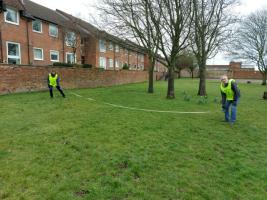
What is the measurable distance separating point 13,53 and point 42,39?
15.1ft

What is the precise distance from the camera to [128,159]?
14.8 feet

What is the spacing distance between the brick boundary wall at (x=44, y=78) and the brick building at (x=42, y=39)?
320 cm

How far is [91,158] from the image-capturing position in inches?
178

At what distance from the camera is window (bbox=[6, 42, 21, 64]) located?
21844 mm

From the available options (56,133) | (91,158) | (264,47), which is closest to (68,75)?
(56,133)

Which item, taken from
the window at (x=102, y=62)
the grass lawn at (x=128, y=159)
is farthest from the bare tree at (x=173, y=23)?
the window at (x=102, y=62)

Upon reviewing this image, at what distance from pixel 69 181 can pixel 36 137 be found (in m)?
2.64

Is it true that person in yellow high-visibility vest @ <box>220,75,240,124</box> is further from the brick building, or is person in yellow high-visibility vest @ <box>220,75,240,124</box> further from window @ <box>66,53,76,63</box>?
window @ <box>66,53,76,63</box>

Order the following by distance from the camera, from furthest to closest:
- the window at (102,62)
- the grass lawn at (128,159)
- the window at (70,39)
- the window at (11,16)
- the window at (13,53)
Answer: the window at (102,62) < the window at (70,39) < the window at (13,53) < the window at (11,16) < the grass lawn at (128,159)

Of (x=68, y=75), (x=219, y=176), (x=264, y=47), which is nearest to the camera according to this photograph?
(x=219, y=176)

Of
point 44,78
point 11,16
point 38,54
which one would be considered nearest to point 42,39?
point 38,54

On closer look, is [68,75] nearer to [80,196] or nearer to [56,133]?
[56,133]

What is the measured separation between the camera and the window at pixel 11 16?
2144 centimetres

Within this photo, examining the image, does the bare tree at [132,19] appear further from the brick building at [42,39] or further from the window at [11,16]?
the window at [11,16]
